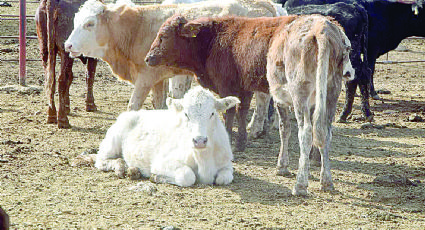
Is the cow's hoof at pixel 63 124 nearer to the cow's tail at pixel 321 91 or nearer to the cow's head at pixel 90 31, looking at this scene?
the cow's head at pixel 90 31

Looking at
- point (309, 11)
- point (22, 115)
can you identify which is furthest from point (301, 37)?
point (22, 115)

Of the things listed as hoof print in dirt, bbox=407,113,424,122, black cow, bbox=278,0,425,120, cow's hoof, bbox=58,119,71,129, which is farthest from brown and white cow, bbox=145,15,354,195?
black cow, bbox=278,0,425,120

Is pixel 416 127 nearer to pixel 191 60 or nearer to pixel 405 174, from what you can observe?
pixel 405 174

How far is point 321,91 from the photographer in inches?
249

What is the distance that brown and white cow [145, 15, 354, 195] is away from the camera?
6.54 meters

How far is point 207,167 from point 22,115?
4537 millimetres

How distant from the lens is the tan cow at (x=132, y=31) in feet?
30.2

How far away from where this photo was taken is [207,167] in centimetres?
694

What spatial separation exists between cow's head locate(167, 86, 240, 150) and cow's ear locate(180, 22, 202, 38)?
62.3 inches

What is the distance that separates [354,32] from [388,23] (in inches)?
90.3

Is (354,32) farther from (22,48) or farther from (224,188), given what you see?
(22,48)

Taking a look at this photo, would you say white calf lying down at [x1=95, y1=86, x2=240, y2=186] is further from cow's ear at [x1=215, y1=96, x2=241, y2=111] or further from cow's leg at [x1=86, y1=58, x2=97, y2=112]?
cow's leg at [x1=86, y1=58, x2=97, y2=112]

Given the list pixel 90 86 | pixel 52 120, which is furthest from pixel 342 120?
pixel 52 120

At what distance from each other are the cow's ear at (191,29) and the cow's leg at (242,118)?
0.99 m
